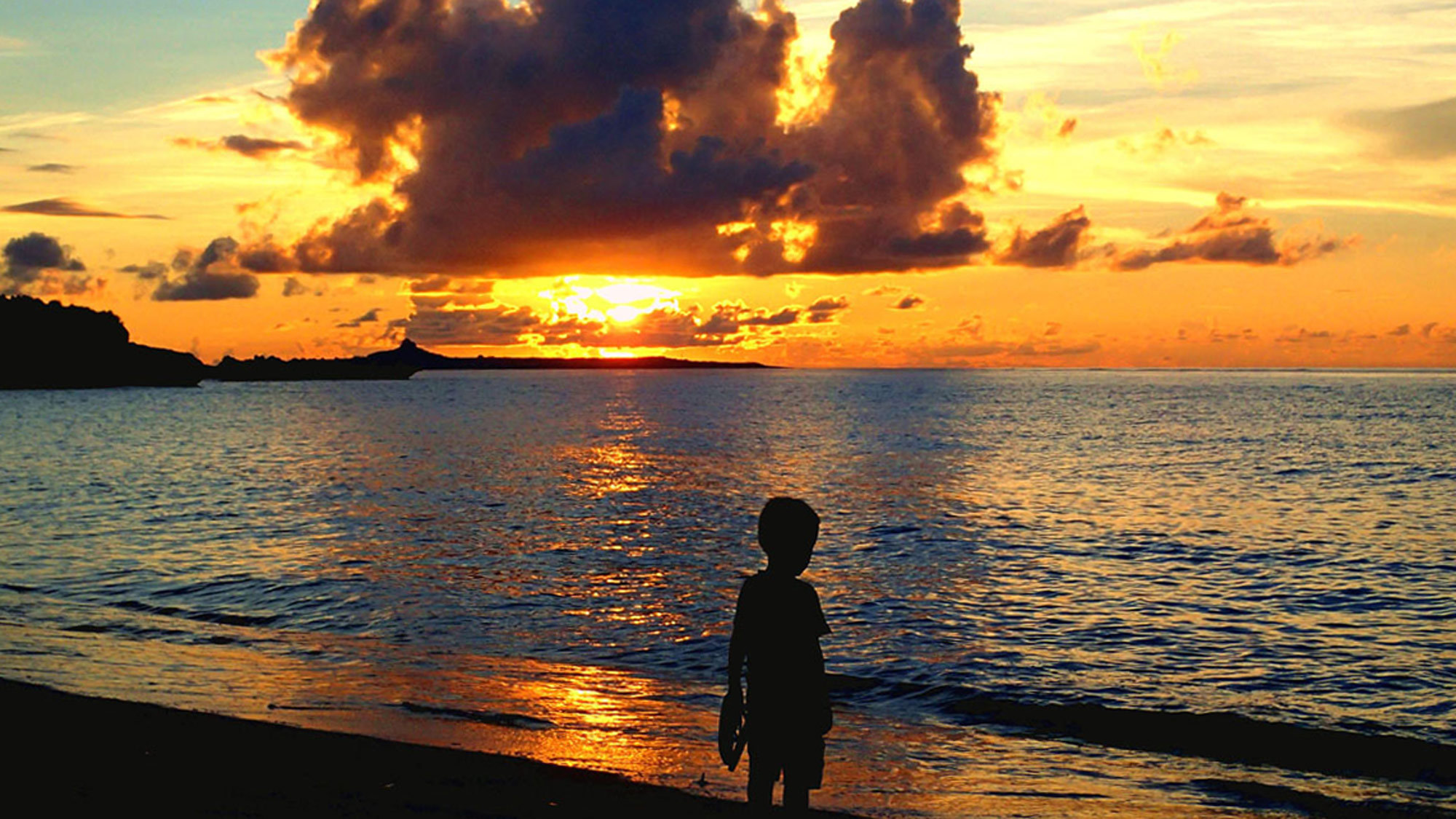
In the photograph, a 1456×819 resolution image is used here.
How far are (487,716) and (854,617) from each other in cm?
1130

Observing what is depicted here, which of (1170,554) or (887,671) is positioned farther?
(1170,554)

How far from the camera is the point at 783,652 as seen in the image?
7.82 m

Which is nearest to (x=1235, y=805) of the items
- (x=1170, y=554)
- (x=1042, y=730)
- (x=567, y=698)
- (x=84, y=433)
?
(x=1042, y=730)

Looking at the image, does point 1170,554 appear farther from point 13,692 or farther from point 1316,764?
point 13,692

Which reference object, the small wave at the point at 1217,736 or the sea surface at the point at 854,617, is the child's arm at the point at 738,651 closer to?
the sea surface at the point at 854,617

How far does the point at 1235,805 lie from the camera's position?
12688 mm

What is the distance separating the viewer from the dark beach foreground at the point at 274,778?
10.7 meters

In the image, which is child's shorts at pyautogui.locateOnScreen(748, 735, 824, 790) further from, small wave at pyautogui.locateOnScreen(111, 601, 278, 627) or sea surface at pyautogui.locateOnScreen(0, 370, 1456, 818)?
small wave at pyautogui.locateOnScreen(111, 601, 278, 627)

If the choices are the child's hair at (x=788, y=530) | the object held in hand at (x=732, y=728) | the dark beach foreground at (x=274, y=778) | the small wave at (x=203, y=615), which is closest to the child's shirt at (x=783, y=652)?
the object held in hand at (x=732, y=728)

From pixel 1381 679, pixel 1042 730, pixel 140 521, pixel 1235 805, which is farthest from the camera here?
pixel 140 521

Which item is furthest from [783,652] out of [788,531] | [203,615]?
[203,615]

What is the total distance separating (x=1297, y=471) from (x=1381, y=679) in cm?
5207

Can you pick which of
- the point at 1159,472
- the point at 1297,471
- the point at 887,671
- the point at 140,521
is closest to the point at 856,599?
the point at 887,671

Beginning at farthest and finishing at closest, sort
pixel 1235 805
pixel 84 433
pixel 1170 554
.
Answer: pixel 84 433
pixel 1170 554
pixel 1235 805
